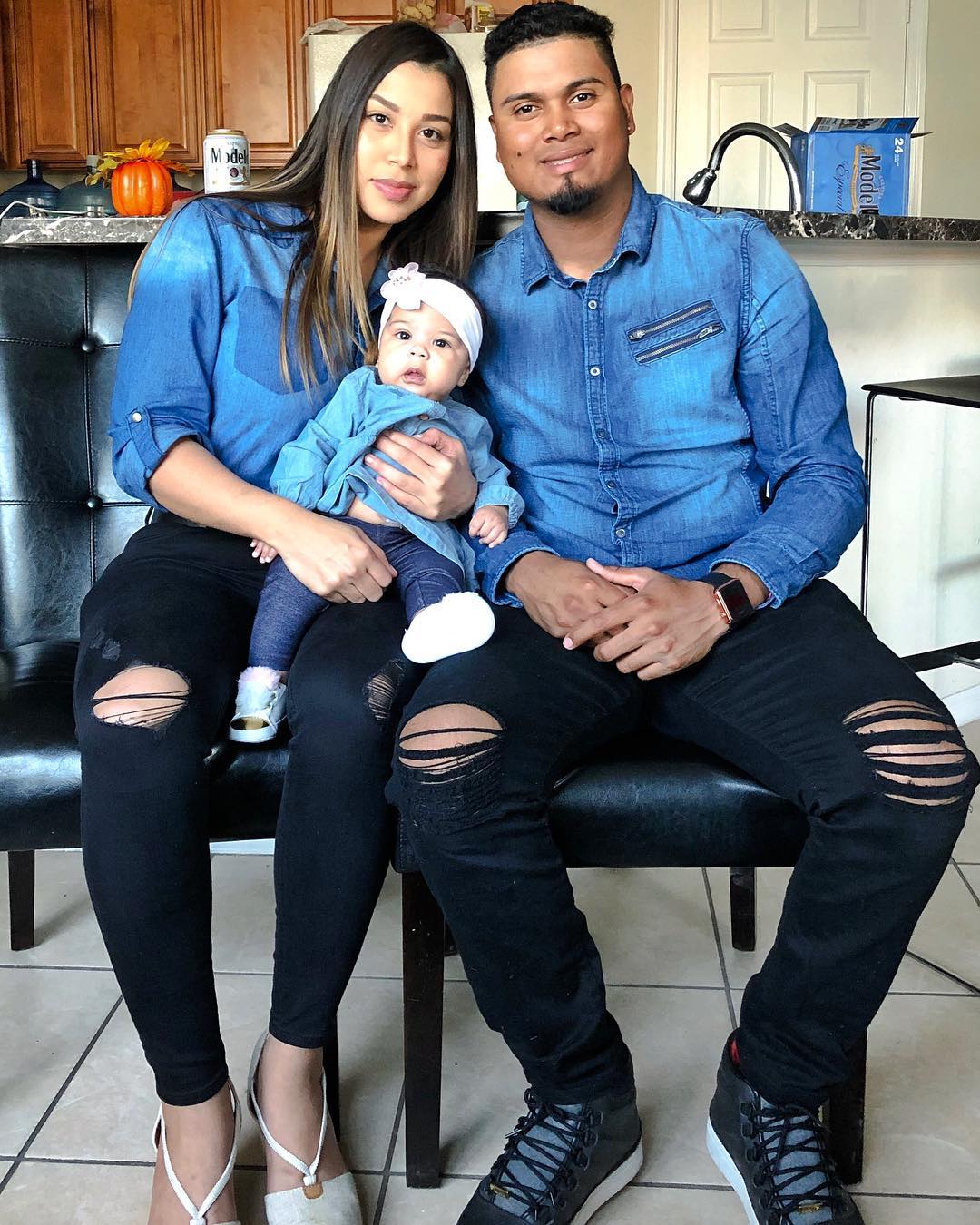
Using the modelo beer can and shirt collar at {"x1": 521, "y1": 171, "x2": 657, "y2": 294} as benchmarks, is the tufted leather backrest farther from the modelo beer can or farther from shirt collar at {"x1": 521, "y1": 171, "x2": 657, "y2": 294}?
shirt collar at {"x1": 521, "y1": 171, "x2": 657, "y2": 294}

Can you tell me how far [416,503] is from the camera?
1.40m

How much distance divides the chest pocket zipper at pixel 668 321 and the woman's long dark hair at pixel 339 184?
303 millimetres

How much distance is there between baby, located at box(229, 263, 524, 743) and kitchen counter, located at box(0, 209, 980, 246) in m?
0.41

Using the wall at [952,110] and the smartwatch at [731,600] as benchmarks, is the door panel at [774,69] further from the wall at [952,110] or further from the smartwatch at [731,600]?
the smartwatch at [731,600]

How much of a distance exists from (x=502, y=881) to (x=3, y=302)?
1.13 meters

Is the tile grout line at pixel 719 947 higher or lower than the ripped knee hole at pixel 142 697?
lower

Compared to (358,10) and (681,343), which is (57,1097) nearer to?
(681,343)

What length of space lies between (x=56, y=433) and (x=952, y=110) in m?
4.32

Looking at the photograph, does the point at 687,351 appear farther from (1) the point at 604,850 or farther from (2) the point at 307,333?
(1) the point at 604,850

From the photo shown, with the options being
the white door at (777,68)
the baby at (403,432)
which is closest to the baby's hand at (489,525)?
the baby at (403,432)

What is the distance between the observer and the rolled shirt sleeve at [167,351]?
1388 mm

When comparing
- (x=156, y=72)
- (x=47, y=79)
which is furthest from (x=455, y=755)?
(x=47, y=79)

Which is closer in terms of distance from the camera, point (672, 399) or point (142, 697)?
point (142, 697)

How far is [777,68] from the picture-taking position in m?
4.84
